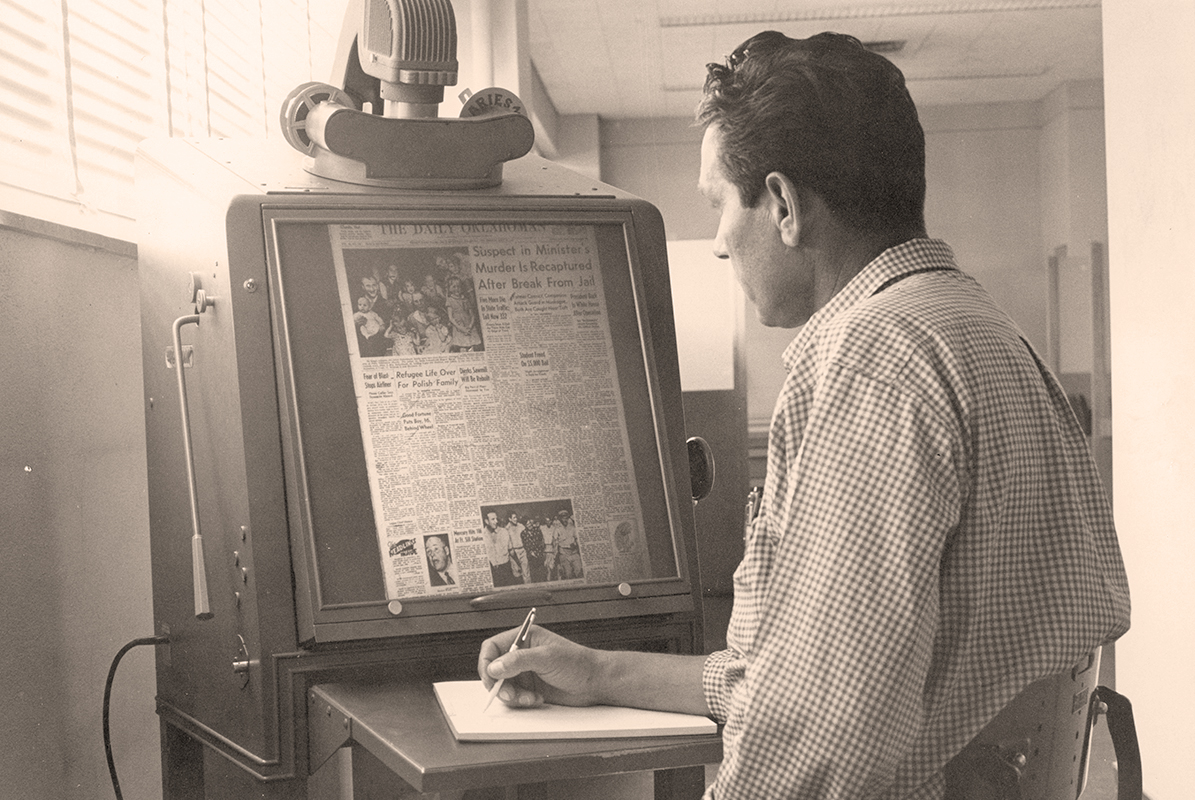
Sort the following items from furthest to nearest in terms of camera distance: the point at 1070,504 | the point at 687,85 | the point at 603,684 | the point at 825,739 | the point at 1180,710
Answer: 1. the point at 687,85
2. the point at 1180,710
3. the point at 603,684
4. the point at 1070,504
5. the point at 825,739

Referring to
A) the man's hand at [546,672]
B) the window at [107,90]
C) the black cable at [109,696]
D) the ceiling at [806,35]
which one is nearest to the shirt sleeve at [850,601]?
the man's hand at [546,672]

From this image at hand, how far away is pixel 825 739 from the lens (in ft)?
2.62

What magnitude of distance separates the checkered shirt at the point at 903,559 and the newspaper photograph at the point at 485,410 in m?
0.41

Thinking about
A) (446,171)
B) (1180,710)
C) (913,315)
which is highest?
(446,171)

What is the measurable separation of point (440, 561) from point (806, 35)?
227 inches

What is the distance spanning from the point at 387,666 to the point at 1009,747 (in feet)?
2.05

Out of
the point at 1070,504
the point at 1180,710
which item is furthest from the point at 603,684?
the point at 1180,710

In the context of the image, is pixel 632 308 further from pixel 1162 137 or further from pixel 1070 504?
pixel 1162 137

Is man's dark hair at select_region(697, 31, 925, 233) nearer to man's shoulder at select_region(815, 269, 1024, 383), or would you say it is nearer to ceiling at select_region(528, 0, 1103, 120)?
man's shoulder at select_region(815, 269, 1024, 383)

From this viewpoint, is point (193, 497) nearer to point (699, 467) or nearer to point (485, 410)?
point (485, 410)

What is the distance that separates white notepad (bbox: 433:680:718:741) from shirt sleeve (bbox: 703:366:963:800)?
184 mm

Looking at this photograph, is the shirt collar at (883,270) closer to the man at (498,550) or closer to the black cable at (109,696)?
the man at (498,550)

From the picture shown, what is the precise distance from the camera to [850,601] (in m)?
0.80

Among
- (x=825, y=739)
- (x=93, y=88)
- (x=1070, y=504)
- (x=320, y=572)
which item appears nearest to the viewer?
(x=825, y=739)
